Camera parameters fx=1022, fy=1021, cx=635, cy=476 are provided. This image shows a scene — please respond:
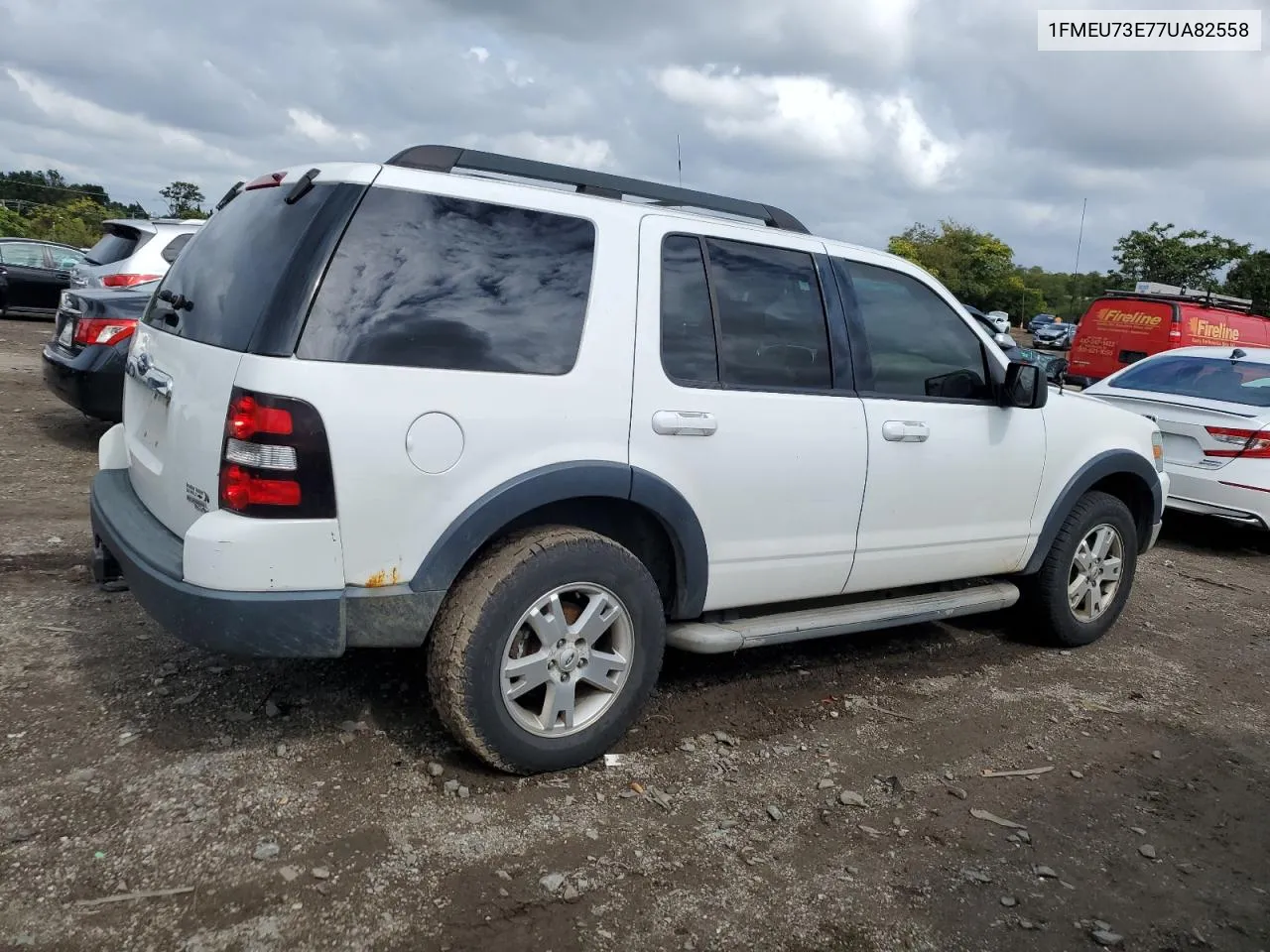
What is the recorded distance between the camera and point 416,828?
9.97 feet

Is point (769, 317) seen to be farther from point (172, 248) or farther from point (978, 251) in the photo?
point (978, 251)

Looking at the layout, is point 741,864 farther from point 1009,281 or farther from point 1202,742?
point 1009,281

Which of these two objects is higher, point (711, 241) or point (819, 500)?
point (711, 241)

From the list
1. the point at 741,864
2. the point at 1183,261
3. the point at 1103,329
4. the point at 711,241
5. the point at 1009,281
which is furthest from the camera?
the point at 1009,281

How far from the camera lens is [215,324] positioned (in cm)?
Answer: 316

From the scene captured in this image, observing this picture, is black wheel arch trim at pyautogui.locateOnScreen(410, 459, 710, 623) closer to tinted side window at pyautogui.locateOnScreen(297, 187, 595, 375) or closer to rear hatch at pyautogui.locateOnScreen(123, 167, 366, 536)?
tinted side window at pyautogui.locateOnScreen(297, 187, 595, 375)

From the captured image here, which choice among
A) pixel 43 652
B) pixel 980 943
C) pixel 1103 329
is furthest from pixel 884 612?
pixel 1103 329

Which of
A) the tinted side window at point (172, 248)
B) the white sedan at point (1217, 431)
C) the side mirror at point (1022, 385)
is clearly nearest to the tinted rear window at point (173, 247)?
the tinted side window at point (172, 248)

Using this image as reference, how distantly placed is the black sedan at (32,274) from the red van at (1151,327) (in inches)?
611

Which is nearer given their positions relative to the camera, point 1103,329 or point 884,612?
point 884,612

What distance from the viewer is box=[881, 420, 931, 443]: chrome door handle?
4023 mm

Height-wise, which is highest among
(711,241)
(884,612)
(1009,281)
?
(1009,281)

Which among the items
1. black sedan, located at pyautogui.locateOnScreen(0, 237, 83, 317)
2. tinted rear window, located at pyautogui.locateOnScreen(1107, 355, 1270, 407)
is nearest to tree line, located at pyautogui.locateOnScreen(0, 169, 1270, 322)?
black sedan, located at pyautogui.locateOnScreen(0, 237, 83, 317)

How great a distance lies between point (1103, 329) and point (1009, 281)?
162ft
